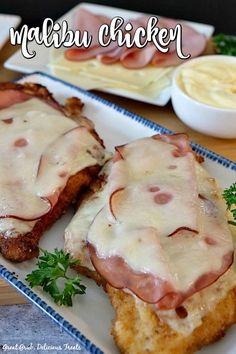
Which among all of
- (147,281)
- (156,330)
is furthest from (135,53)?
(156,330)

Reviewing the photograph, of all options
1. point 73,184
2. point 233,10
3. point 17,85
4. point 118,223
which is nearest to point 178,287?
point 118,223

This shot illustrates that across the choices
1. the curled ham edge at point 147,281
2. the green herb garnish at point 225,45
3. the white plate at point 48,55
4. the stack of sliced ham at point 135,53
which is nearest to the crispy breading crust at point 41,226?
the curled ham edge at point 147,281

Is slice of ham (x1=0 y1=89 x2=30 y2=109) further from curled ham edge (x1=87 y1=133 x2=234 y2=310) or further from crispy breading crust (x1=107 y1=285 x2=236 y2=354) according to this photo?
crispy breading crust (x1=107 y1=285 x2=236 y2=354)

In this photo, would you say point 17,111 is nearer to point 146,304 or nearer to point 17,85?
point 17,85

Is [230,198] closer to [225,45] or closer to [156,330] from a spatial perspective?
[156,330]

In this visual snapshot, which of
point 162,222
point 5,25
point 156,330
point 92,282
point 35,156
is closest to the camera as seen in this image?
point 156,330
